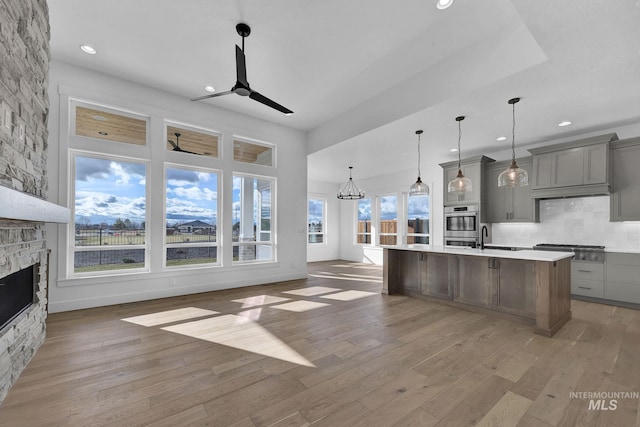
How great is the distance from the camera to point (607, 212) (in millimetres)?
4637

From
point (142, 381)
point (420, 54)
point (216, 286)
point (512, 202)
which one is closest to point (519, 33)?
point (420, 54)

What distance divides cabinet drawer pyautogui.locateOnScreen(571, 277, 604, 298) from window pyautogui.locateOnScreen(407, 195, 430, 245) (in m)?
3.31

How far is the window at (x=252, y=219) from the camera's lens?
551cm

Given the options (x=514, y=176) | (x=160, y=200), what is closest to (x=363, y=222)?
(x=514, y=176)

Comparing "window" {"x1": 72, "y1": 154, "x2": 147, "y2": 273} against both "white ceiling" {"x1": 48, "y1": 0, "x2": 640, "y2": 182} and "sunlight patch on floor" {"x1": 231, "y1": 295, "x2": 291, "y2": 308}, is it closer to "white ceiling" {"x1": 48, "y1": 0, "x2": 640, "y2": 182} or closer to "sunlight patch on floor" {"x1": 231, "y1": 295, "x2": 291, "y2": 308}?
"white ceiling" {"x1": 48, "y1": 0, "x2": 640, "y2": 182}

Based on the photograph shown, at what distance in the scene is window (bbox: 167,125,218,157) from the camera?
4.81m

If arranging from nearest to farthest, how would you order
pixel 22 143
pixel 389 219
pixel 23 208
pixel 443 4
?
pixel 23 208, pixel 22 143, pixel 443 4, pixel 389 219

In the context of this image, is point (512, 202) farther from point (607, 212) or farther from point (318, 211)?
point (318, 211)

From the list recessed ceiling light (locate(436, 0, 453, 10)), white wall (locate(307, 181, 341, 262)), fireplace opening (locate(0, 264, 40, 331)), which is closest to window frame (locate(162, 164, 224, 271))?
fireplace opening (locate(0, 264, 40, 331))

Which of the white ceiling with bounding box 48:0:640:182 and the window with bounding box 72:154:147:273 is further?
the window with bounding box 72:154:147:273

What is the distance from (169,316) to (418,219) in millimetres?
6503

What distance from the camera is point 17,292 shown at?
231 centimetres

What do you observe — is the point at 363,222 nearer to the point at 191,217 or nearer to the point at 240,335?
the point at 191,217

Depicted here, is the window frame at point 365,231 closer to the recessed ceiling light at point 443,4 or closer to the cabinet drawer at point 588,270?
the cabinet drawer at point 588,270
